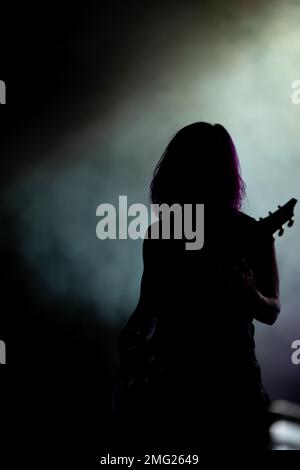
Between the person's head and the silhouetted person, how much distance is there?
5 centimetres

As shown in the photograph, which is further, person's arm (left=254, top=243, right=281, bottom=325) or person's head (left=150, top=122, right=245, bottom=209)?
person's head (left=150, top=122, right=245, bottom=209)

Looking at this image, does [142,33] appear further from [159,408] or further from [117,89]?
[159,408]

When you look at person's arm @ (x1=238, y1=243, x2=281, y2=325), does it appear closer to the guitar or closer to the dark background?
the guitar

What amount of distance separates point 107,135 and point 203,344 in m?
1.70

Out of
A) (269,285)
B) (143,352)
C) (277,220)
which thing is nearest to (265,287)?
(269,285)

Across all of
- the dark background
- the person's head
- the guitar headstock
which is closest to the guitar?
the guitar headstock

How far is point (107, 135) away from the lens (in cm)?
257

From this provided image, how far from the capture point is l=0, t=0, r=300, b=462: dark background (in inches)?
96.2

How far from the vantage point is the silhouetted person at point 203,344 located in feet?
3.41

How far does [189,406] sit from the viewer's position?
105 cm

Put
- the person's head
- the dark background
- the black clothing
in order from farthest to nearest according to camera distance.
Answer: the dark background
the person's head
the black clothing

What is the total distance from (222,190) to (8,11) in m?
1.88

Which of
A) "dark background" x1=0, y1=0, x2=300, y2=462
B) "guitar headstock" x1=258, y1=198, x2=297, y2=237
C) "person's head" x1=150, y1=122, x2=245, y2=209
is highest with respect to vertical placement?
"dark background" x1=0, y1=0, x2=300, y2=462

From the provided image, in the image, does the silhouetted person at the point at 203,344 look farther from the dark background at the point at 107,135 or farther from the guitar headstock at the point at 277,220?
the dark background at the point at 107,135
